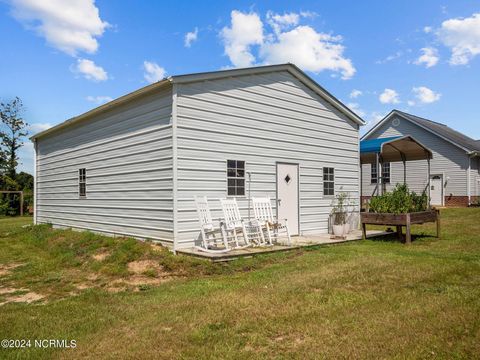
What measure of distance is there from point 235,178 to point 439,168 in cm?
1995

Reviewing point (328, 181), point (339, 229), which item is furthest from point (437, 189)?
point (339, 229)

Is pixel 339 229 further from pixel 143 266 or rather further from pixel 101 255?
pixel 101 255

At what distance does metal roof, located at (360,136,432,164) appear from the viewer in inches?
492

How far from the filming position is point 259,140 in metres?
10.6

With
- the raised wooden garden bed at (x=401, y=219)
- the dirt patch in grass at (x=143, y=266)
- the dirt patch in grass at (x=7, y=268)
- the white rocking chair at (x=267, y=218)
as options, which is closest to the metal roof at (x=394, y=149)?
the raised wooden garden bed at (x=401, y=219)

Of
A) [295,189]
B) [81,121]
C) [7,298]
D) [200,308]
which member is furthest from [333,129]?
[7,298]

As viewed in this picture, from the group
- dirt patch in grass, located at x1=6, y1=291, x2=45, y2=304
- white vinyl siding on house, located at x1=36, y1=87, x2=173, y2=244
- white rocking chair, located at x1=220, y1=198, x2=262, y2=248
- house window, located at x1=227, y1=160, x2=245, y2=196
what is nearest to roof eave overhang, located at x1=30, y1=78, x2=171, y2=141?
white vinyl siding on house, located at x1=36, y1=87, x2=173, y2=244

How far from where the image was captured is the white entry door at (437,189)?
2520 cm

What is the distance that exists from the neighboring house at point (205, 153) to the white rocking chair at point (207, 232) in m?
0.25

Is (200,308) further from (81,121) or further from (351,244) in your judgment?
(81,121)

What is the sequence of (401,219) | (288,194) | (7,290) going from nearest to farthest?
(7,290) < (401,219) < (288,194)

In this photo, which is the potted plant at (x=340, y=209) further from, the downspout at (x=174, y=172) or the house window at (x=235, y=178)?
the downspout at (x=174, y=172)

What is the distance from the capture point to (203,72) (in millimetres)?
A: 9188

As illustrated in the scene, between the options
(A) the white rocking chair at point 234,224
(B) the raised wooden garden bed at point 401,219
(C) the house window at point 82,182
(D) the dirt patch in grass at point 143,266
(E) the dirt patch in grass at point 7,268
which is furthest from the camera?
(C) the house window at point 82,182
